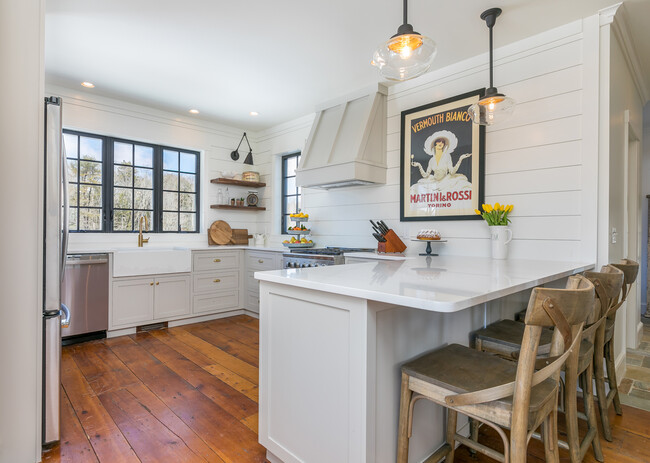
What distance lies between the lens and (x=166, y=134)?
4523mm

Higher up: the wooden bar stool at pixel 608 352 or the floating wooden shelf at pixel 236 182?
the floating wooden shelf at pixel 236 182

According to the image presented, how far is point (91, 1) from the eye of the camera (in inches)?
90.6

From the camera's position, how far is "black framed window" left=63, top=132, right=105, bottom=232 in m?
3.92

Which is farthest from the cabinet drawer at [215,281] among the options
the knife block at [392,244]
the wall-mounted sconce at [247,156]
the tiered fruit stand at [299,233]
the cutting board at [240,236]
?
the knife block at [392,244]

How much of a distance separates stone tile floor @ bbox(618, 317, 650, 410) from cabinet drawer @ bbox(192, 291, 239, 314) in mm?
3912

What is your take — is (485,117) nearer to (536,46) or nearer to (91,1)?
(536,46)

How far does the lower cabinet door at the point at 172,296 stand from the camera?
393 centimetres

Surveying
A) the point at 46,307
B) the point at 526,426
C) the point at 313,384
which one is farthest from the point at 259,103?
the point at 526,426

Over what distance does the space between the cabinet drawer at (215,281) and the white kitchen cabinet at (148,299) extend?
13 cm

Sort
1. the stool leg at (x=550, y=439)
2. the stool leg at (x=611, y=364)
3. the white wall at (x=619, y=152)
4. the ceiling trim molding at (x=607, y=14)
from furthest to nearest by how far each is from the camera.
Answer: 1. the white wall at (x=619, y=152)
2. the ceiling trim molding at (x=607, y=14)
3. the stool leg at (x=611, y=364)
4. the stool leg at (x=550, y=439)

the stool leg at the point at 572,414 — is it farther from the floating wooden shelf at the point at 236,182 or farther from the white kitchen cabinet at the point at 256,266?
the floating wooden shelf at the point at 236,182

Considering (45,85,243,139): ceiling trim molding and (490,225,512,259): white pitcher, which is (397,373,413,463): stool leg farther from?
(45,85,243,139): ceiling trim molding

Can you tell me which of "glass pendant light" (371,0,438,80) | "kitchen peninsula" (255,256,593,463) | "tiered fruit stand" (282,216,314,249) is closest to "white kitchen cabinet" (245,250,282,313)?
"tiered fruit stand" (282,216,314,249)

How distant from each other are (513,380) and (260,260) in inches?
137
